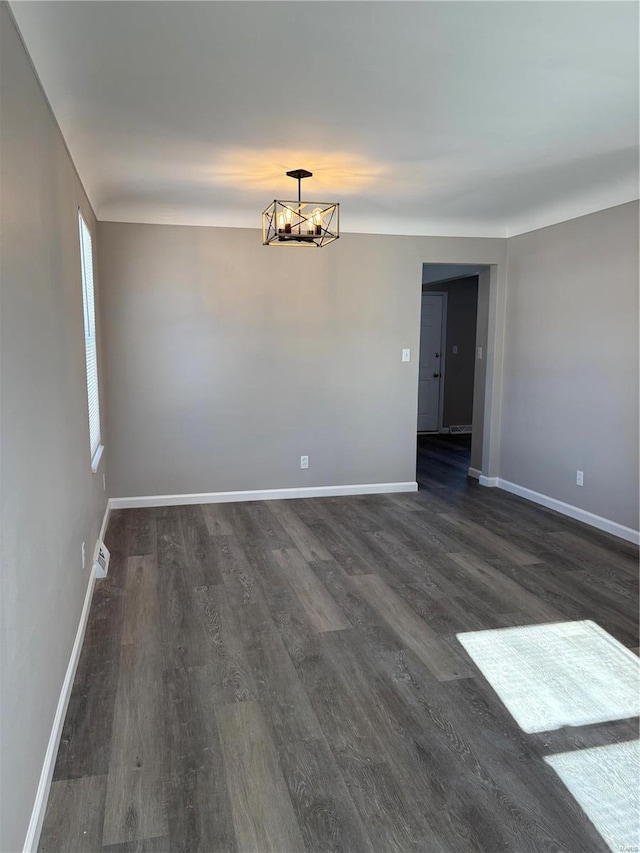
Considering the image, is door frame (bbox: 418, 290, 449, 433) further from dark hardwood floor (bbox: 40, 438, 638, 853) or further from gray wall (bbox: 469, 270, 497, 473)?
dark hardwood floor (bbox: 40, 438, 638, 853)

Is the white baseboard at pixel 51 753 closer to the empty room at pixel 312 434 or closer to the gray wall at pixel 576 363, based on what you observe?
the empty room at pixel 312 434

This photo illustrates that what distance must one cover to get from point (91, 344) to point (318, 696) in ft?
9.05

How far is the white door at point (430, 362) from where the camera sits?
27.7 ft

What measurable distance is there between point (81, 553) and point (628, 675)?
2.57 m

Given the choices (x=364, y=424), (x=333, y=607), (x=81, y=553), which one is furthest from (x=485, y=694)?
(x=364, y=424)

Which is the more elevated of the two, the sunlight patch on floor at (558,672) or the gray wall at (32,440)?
the gray wall at (32,440)

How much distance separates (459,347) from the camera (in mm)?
8570

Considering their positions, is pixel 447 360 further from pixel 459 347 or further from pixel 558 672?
pixel 558 672

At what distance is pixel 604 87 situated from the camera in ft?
7.86

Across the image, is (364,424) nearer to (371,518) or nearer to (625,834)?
(371,518)

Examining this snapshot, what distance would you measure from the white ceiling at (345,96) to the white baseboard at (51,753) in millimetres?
2288

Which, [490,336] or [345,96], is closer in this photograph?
[345,96]

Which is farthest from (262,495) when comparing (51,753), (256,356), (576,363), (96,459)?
(51,753)

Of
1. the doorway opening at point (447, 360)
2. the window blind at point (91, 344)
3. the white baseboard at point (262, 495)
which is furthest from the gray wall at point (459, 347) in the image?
the window blind at point (91, 344)
